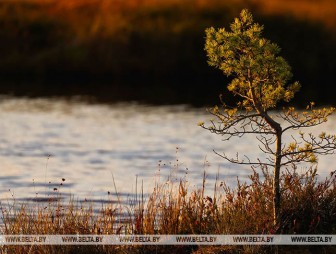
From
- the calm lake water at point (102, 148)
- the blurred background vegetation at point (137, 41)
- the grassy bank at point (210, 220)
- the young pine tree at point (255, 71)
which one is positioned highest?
the blurred background vegetation at point (137, 41)

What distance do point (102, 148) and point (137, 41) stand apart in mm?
37096

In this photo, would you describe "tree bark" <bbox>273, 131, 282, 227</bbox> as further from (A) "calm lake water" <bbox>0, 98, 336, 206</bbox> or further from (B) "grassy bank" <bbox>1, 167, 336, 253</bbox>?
(A) "calm lake water" <bbox>0, 98, 336, 206</bbox>

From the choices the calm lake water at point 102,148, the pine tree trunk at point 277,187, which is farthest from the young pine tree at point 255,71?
the calm lake water at point 102,148

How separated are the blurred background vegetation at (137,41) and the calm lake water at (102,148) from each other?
16.4 metres

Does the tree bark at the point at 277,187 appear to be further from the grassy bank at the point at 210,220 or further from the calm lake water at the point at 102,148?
the calm lake water at the point at 102,148

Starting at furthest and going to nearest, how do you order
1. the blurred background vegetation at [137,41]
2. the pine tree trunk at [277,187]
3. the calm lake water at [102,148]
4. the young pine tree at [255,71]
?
the blurred background vegetation at [137,41] < the calm lake water at [102,148] < the pine tree trunk at [277,187] < the young pine tree at [255,71]

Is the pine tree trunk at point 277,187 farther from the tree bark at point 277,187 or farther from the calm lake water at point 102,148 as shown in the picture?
the calm lake water at point 102,148

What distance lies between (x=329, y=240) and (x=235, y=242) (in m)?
1.51

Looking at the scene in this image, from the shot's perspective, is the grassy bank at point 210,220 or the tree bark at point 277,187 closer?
the grassy bank at point 210,220

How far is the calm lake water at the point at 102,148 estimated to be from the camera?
1086 inches

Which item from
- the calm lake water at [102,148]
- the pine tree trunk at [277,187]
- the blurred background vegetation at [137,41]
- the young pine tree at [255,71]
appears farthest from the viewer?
the blurred background vegetation at [137,41]

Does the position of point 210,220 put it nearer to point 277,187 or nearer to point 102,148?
point 277,187

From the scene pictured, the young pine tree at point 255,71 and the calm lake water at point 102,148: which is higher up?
the calm lake water at point 102,148

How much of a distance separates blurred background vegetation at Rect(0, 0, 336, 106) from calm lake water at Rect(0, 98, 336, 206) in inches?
647
